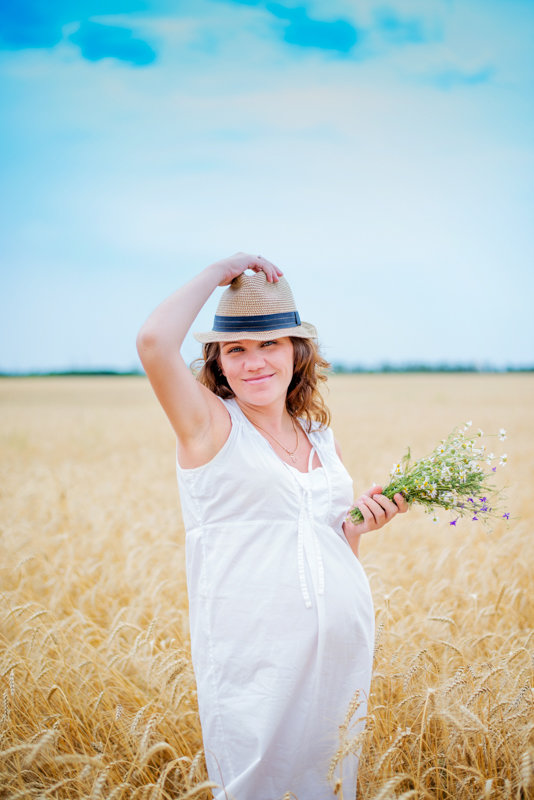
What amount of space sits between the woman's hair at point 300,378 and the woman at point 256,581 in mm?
234

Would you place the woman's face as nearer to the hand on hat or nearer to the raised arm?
the raised arm

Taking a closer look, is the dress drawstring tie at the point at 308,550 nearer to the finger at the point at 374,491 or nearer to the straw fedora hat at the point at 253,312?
the finger at the point at 374,491

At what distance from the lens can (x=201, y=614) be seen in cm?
196

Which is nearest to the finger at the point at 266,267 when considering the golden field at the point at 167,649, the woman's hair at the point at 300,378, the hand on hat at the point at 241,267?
the hand on hat at the point at 241,267

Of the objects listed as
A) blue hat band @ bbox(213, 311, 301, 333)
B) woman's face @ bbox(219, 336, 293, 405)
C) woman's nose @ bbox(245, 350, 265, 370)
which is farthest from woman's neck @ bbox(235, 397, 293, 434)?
blue hat band @ bbox(213, 311, 301, 333)

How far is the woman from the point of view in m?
1.85

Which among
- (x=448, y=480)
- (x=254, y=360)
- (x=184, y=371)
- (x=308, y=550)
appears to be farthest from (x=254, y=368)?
(x=448, y=480)

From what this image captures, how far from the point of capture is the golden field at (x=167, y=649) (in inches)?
82.8

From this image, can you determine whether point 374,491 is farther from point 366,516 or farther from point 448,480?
point 448,480

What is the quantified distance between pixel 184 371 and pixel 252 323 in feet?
1.21

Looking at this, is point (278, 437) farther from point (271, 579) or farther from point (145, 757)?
point (145, 757)

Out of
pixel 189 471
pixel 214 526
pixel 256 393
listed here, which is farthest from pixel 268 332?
pixel 214 526

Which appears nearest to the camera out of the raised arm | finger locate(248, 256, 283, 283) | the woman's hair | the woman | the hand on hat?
the raised arm

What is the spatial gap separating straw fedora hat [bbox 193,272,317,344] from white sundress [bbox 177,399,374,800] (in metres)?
0.35
